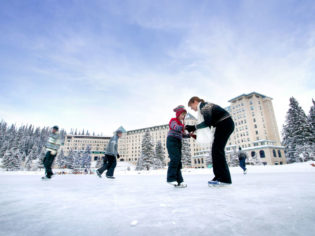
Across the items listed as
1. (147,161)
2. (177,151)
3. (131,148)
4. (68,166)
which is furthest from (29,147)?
(177,151)

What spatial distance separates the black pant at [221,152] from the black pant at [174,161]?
0.82 meters

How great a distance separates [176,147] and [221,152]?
41.0 inches

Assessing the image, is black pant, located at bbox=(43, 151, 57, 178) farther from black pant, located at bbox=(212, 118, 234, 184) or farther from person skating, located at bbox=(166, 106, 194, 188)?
black pant, located at bbox=(212, 118, 234, 184)

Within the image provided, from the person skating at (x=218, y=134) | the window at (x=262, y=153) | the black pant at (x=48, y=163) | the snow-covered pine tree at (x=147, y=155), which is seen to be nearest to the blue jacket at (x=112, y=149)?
the black pant at (x=48, y=163)

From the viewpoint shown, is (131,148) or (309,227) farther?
(131,148)

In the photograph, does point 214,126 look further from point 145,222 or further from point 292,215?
point 145,222

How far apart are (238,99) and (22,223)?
8055 centimetres

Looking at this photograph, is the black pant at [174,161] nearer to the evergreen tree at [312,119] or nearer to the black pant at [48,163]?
the black pant at [48,163]

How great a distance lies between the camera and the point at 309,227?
108cm

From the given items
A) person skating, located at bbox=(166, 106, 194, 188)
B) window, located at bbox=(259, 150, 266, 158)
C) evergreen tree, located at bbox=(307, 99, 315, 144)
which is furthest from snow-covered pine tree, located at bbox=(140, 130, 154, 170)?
window, located at bbox=(259, 150, 266, 158)

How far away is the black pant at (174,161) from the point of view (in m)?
3.79

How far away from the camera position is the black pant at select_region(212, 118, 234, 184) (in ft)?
11.2

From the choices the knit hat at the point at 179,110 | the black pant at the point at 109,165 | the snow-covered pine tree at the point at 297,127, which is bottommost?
the black pant at the point at 109,165

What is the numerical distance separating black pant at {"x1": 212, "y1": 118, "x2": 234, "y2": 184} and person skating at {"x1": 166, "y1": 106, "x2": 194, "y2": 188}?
0.74m
